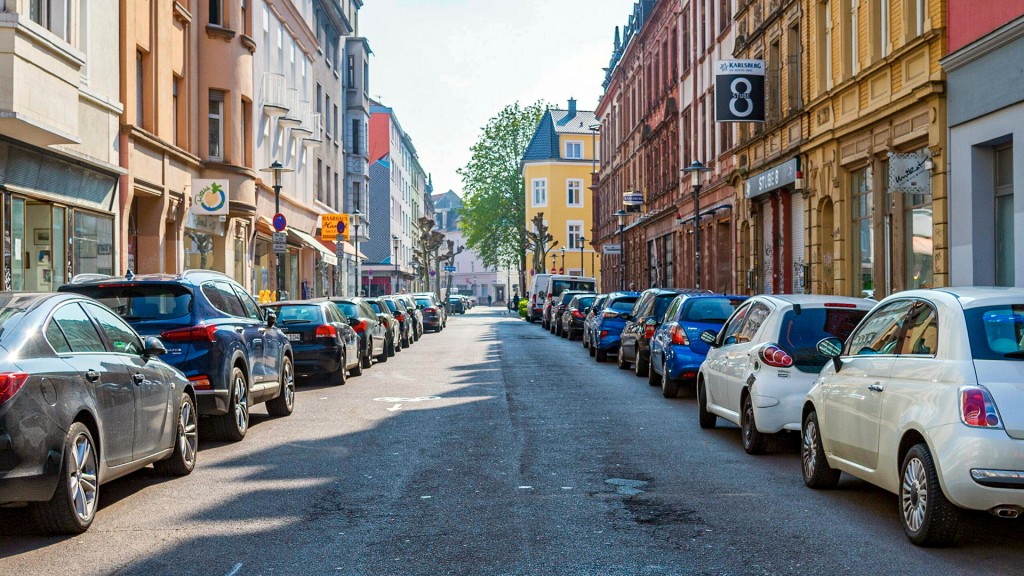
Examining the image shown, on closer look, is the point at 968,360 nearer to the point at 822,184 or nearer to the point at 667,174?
the point at 822,184

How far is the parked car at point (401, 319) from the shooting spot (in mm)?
33062

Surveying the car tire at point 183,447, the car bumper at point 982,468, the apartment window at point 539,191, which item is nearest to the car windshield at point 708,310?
the car tire at point 183,447

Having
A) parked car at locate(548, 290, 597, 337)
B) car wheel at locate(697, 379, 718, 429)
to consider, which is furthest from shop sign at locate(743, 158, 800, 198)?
car wheel at locate(697, 379, 718, 429)

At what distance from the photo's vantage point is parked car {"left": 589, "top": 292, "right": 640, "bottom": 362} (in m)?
24.8

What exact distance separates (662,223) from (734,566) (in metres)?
42.5

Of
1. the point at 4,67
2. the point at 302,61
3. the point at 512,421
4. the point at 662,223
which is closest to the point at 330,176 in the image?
the point at 302,61

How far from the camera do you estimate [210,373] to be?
11.1 meters

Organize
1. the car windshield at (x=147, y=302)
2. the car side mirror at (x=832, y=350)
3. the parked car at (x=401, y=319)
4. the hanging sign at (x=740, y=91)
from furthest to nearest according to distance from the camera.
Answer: the parked car at (x=401, y=319) → the hanging sign at (x=740, y=91) → the car windshield at (x=147, y=302) → the car side mirror at (x=832, y=350)

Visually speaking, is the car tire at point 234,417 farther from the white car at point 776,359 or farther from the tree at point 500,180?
the tree at point 500,180

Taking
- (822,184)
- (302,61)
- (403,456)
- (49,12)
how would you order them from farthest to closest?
(302,61)
(822,184)
(49,12)
(403,456)

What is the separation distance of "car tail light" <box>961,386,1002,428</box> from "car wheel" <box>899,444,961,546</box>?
379mm

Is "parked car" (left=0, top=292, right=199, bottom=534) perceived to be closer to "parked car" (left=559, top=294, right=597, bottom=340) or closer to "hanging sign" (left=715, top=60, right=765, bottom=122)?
"hanging sign" (left=715, top=60, right=765, bottom=122)

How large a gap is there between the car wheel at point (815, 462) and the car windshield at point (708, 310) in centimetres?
712

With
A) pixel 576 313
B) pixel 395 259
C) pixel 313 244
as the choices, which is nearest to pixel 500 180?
pixel 395 259
